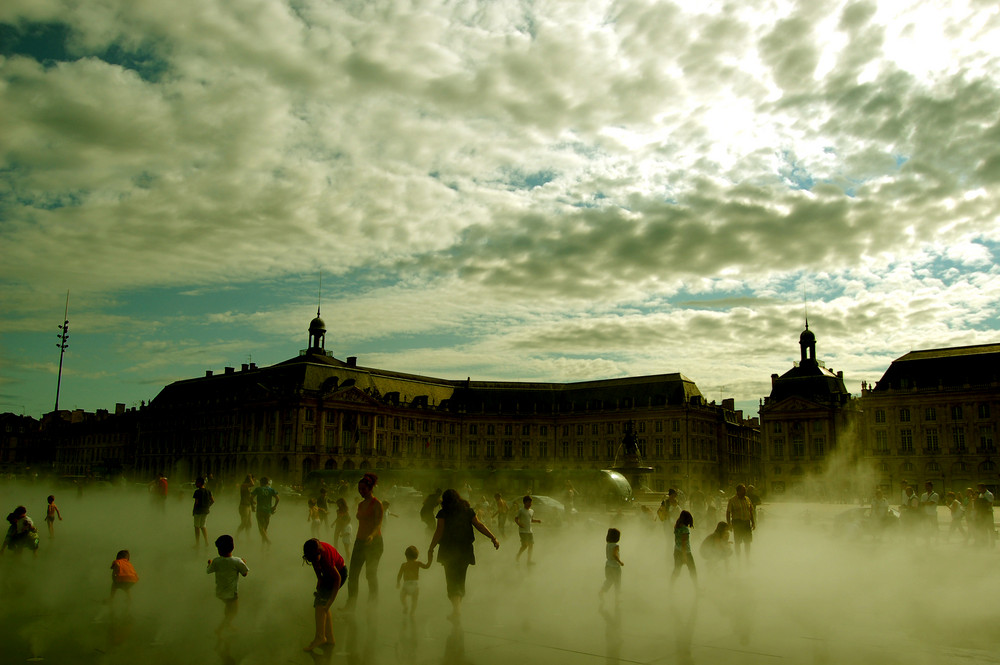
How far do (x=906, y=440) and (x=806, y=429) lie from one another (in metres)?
14.1

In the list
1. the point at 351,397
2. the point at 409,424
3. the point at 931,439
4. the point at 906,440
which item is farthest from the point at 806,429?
the point at 351,397

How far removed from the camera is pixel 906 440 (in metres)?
107

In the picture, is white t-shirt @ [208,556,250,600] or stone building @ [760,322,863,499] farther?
stone building @ [760,322,863,499]

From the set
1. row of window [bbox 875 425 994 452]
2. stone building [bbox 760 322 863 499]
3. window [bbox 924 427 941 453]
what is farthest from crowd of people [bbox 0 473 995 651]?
stone building [bbox 760 322 863 499]

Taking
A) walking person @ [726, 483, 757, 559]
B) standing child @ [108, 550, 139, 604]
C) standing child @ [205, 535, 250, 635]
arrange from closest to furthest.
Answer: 1. standing child @ [205, 535, 250, 635]
2. standing child @ [108, 550, 139, 604]
3. walking person @ [726, 483, 757, 559]

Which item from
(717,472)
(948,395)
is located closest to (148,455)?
(717,472)

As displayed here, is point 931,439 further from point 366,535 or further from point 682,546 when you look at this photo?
point 366,535

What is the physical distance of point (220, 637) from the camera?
12.0 metres

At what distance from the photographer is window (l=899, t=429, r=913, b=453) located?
10686 cm

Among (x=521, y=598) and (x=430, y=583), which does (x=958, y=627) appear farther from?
(x=430, y=583)

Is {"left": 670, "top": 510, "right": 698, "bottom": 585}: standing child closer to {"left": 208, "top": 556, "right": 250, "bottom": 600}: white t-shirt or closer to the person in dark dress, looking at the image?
the person in dark dress

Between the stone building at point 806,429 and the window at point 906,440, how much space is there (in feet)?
30.7

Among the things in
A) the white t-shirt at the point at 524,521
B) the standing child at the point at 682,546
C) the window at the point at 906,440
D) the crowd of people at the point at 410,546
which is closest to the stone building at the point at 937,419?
the window at the point at 906,440

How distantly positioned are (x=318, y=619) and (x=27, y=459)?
182105 millimetres
